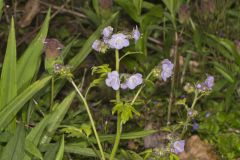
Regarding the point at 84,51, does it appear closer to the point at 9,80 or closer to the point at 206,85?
the point at 9,80

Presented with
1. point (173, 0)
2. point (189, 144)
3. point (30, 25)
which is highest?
point (173, 0)

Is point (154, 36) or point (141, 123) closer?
point (141, 123)

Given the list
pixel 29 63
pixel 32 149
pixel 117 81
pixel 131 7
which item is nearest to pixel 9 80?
pixel 29 63

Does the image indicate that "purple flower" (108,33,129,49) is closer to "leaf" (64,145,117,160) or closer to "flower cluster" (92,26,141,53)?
"flower cluster" (92,26,141,53)

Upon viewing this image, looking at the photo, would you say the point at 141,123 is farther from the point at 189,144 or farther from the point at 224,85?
the point at 224,85

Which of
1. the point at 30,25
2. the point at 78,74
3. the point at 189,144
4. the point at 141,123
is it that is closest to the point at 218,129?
the point at 189,144

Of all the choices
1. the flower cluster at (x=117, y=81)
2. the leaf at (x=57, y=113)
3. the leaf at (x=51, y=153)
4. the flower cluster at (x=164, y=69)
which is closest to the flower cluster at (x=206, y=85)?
the flower cluster at (x=164, y=69)

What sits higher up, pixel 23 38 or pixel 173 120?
pixel 23 38

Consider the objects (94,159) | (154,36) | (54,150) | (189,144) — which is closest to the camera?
(54,150)
